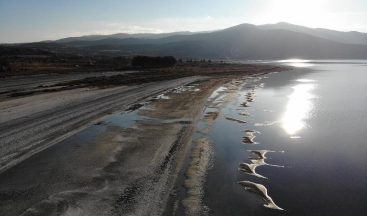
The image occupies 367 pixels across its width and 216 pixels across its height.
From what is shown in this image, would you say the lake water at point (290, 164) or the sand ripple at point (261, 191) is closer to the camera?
the sand ripple at point (261, 191)

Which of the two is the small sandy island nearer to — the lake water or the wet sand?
the wet sand

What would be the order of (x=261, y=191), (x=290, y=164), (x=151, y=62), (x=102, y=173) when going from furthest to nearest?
(x=151, y=62) → (x=290, y=164) → (x=102, y=173) → (x=261, y=191)

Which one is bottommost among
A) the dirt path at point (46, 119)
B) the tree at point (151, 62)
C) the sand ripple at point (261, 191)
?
the tree at point (151, 62)

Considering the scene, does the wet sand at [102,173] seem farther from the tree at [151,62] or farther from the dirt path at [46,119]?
the tree at [151,62]

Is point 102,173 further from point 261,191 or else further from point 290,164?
point 290,164

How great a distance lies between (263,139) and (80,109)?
42.5ft

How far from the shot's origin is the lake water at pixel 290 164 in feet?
36.2

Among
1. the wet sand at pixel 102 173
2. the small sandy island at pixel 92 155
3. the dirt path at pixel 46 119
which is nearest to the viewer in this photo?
the wet sand at pixel 102 173

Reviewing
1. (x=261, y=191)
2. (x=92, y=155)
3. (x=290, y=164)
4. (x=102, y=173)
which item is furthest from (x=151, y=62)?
(x=261, y=191)

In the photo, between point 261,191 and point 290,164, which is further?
point 290,164

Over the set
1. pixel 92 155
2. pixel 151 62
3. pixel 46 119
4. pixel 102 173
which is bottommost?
pixel 151 62

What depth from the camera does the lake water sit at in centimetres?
1105

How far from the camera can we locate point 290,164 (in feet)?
49.7

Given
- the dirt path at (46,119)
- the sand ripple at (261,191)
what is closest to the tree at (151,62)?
the dirt path at (46,119)
